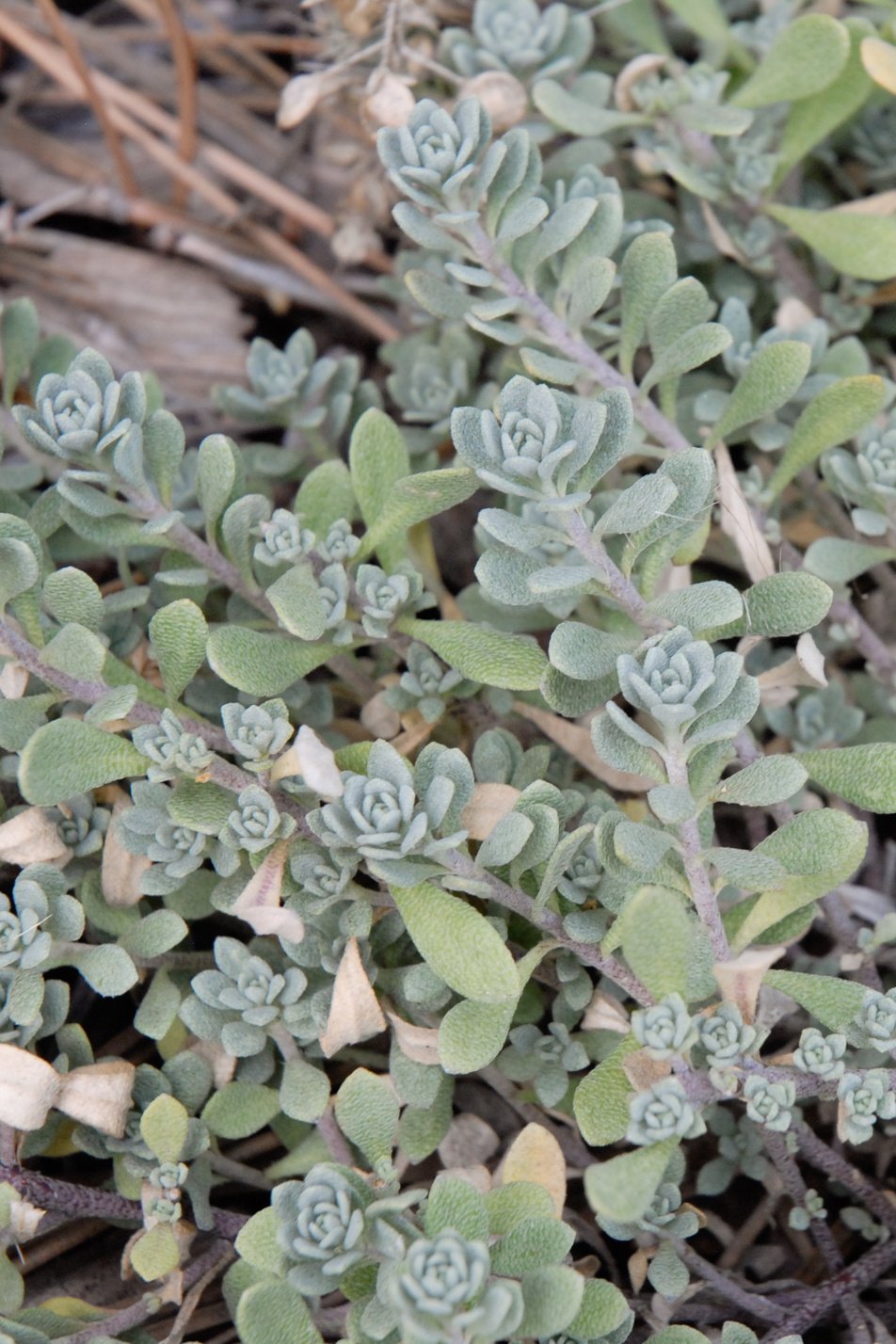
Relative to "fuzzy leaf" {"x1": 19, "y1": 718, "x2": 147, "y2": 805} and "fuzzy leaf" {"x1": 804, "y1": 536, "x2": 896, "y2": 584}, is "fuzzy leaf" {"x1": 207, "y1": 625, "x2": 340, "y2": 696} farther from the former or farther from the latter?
"fuzzy leaf" {"x1": 804, "y1": 536, "x2": 896, "y2": 584}

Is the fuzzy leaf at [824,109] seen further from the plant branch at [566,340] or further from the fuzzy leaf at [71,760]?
the fuzzy leaf at [71,760]

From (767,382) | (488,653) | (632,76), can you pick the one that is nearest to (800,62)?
(632,76)

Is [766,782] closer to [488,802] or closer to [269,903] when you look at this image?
[488,802]

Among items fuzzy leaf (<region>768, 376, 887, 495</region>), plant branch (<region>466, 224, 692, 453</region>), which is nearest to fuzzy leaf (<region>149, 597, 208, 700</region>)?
plant branch (<region>466, 224, 692, 453</region>)

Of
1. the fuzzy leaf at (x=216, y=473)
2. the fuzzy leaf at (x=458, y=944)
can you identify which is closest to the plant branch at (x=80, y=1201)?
the fuzzy leaf at (x=458, y=944)

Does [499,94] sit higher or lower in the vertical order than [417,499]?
higher

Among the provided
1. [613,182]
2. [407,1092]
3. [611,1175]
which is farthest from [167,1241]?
[613,182]
